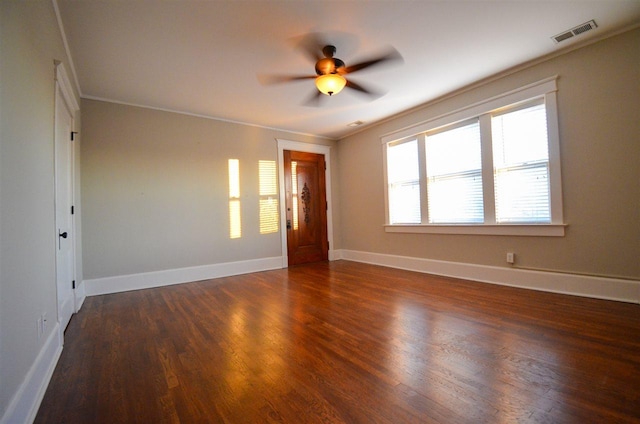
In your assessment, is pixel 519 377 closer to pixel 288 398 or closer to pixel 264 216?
pixel 288 398

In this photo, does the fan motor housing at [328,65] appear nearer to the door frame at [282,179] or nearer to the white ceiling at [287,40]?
the white ceiling at [287,40]

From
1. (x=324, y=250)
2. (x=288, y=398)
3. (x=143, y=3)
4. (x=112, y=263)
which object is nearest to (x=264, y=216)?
(x=324, y=250)

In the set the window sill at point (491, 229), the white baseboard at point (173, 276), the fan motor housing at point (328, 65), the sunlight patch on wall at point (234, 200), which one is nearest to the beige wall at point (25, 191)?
the white baseboard at point (173, 276)

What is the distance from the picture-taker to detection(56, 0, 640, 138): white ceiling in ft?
7.50

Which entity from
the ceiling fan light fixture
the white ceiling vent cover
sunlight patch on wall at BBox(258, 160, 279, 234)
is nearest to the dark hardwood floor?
sunlight patch on wall at BBox(258, 160, 279, 234)

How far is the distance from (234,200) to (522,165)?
14.3 feet

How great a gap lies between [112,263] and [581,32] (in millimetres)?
6232

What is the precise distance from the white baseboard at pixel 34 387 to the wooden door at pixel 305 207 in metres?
3.74

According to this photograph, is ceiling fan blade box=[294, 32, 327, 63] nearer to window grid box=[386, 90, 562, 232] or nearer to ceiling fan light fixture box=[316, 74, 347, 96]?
ceiling fan light fixture box=[316, 74, 347, 96]

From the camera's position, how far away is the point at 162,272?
4.08m

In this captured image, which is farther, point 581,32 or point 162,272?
point 162,272

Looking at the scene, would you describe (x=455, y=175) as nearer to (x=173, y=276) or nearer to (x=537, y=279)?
(x=537, y=279)

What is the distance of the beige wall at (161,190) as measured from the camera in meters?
3.71

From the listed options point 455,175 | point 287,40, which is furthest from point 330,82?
point 455,175
